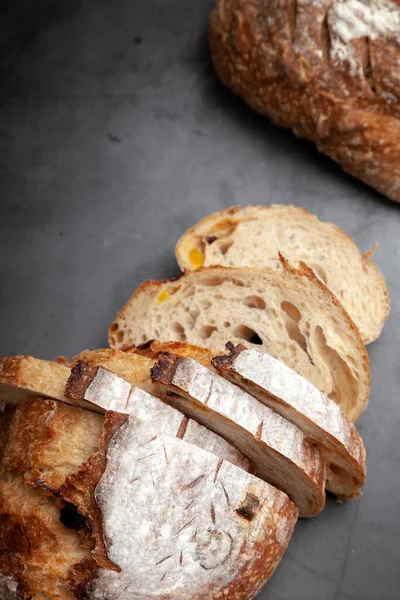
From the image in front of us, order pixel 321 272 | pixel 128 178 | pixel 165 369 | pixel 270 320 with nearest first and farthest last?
1. pixel 165 369
2. pixel 270 320
3. pixel 321 272
4. pixel 128 178

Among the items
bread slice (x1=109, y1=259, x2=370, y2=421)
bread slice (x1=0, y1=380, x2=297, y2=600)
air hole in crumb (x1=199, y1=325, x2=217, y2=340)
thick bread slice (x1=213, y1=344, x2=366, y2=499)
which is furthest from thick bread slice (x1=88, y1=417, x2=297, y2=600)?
air hole in crumb (x1=199, y1=325, x2=217, y2=340)

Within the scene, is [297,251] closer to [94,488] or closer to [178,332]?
[178,332]

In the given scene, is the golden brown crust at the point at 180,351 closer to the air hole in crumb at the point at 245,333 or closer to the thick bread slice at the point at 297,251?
the air hole in crumb at the point at 245,333

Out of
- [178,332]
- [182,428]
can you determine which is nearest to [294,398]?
[182,428]

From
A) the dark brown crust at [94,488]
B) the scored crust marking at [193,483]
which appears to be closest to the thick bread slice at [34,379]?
the dark brown crust at [94,488]

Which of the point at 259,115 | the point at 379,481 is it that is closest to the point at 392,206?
the point at 259,115

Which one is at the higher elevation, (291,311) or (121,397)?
(291,311)
